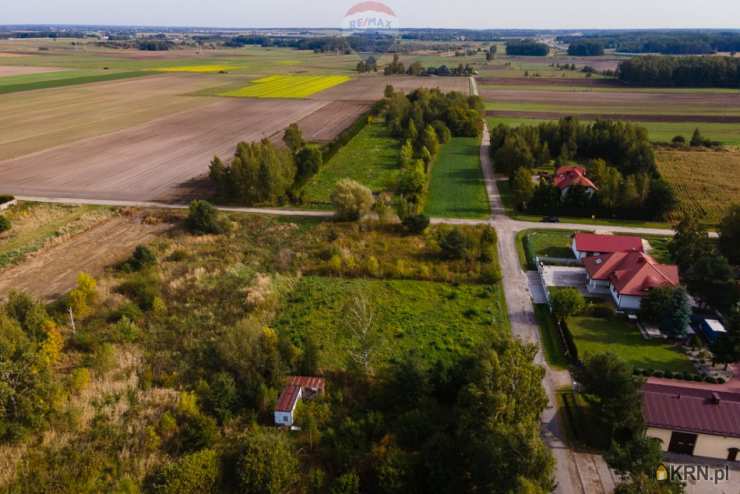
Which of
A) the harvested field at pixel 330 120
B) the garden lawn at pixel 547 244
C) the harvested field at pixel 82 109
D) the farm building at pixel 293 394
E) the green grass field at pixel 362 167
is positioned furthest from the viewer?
the harvested field at pixel 330 120

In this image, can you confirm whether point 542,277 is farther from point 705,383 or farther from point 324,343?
point 324,343

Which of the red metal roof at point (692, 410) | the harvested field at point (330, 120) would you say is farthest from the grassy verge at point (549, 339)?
the harvested field at point (330, 120)

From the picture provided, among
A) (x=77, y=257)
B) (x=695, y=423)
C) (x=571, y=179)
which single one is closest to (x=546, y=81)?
(x=571, y=179)

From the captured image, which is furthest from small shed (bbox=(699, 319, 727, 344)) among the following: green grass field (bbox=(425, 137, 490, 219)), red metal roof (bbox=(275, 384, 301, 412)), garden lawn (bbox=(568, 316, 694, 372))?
red metal roof (bbox=(275, 384, 301, 412))

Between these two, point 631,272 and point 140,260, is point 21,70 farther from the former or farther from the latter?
point 631,272

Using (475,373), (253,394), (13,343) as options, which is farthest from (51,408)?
(475,373)

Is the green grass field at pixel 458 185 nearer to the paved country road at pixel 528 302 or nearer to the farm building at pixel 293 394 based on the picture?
the paved country road at pixel 528 302

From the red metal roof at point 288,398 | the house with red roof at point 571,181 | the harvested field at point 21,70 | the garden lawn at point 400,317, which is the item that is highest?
the harvested field at point 21,70
